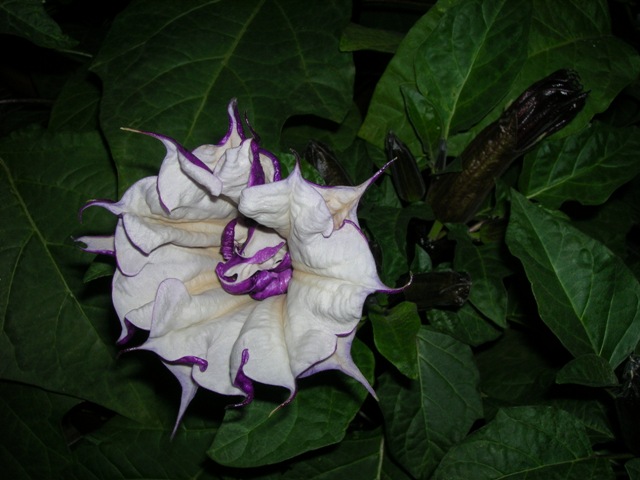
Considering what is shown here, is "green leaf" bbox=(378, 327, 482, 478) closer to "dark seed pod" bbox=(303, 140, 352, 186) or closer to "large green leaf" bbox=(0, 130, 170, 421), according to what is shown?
"dark seed pod" bbox=(303, 140, 352, 186)

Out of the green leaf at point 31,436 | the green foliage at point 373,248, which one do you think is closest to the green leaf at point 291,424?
the green foliage at point 373,248

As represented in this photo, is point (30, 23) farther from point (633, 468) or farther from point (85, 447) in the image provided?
point (633, 468)

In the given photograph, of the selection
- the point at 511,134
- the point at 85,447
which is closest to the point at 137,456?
the point at 85,447

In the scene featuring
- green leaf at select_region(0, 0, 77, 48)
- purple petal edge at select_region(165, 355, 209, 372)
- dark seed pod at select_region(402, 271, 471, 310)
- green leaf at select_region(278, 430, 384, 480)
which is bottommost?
green leaf at select_region(278, 430, 384, 480)

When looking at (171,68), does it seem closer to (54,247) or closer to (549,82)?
(54,247)

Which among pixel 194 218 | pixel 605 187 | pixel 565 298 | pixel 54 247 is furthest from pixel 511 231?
pixel 54 247

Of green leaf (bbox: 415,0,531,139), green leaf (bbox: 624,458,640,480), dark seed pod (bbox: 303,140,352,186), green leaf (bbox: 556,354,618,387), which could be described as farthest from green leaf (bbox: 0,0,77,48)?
green leaf (bbox: 624,458,640,480)

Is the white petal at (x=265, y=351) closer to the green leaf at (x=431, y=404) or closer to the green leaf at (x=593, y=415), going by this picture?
the green leaf at (x=431, y=404)
